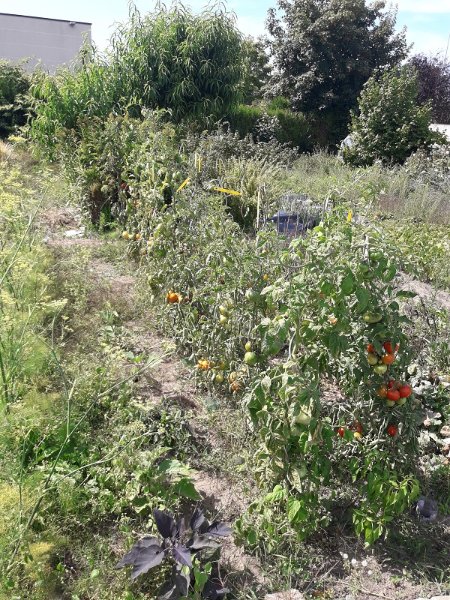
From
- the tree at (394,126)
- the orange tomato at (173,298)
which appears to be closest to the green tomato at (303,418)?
the orange tomato at (173,298)

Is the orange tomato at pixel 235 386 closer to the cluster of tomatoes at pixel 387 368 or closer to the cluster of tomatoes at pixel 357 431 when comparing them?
the cluster of tomatoes at pixel 357 431

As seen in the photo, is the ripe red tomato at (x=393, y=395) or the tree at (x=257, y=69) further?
the tree at (x=257, y=69)

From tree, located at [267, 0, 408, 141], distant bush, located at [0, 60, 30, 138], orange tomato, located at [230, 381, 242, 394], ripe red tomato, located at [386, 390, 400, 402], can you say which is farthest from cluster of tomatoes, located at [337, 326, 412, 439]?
tree, located at [267, 0, 408, 141]

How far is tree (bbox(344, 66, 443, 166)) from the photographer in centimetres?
1095

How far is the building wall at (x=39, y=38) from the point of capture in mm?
23375

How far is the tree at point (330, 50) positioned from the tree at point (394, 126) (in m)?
5.26

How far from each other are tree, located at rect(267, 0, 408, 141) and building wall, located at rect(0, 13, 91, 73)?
1016 cm

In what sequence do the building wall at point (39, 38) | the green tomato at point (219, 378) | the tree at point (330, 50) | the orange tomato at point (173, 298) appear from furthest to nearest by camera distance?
the building wall at point (39, 38), the tree at point (330, 50), the orange tomato at point (173, 298), the green tomato at point (219, 378)

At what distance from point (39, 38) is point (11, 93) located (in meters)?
14.2

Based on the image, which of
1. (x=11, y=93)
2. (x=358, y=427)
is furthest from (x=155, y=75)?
(x=358, y=427)

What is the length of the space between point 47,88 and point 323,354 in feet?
22.9

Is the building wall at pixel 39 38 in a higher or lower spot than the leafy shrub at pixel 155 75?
higher

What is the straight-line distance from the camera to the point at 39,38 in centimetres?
2425

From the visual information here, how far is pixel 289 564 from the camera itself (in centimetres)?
235
